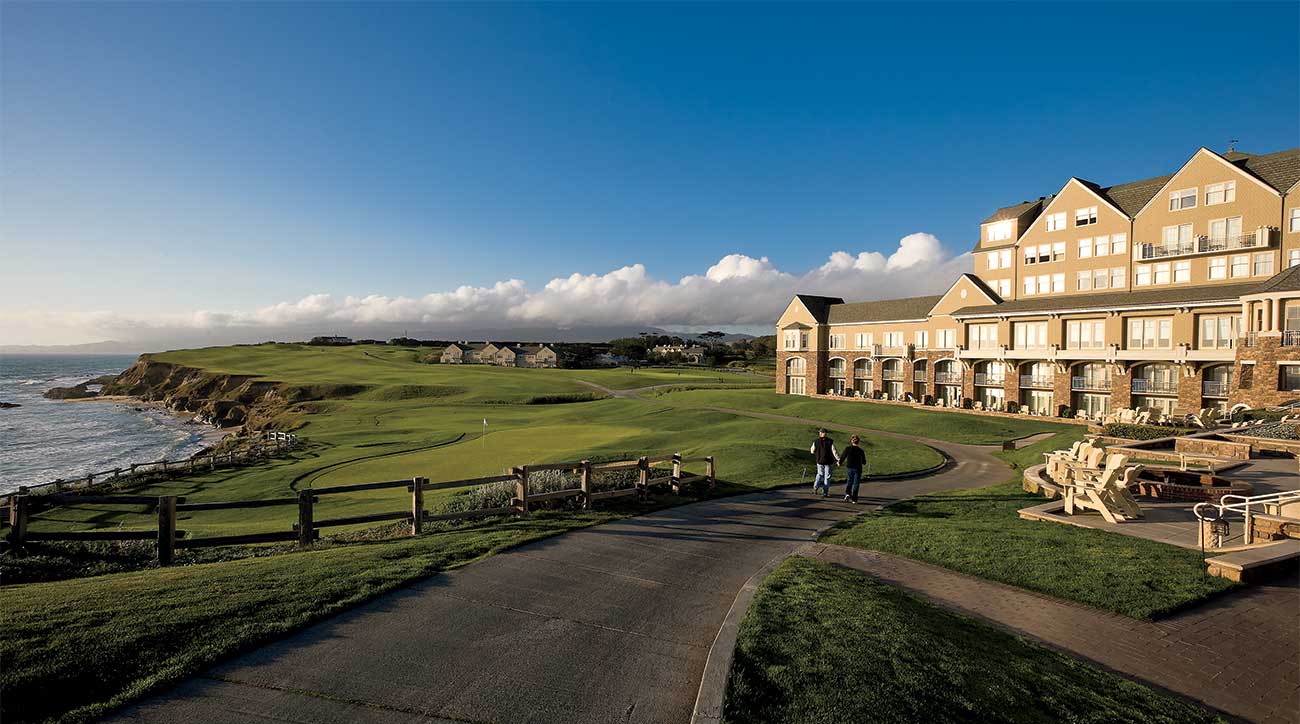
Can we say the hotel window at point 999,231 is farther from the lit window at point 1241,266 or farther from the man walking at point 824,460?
the man walking at point 824,460

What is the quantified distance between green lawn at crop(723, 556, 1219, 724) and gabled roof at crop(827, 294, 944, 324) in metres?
56.9

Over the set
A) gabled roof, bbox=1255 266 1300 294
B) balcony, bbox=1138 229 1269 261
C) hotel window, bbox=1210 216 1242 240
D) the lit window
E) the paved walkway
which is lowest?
the paved walkway

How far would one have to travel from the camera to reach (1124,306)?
4238 centimetres

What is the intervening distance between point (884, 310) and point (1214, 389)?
2876 centimetres

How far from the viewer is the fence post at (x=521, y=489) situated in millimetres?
14172

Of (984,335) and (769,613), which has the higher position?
(984,335)

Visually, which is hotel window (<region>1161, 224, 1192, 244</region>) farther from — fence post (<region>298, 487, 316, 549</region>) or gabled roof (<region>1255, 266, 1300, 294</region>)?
fence post (<region>298, 487, 316, 549</region>)

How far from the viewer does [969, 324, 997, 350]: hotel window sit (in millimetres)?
52125

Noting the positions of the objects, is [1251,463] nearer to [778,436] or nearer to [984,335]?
[778,436]

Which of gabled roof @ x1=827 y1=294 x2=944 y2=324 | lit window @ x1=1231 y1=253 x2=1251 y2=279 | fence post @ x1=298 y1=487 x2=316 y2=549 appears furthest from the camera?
gabled roof @ x1=827 y1=294 x2=944 y2=324

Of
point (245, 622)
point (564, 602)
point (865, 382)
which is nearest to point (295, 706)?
point (245, 622)

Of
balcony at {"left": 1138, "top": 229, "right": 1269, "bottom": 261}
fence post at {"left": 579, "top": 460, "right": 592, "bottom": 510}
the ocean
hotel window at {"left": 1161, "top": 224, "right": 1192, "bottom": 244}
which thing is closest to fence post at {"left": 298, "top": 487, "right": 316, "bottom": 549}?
fence post at {"left": 579, "top": 460, "right": 592, "bottom": 510}

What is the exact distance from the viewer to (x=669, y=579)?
9.98 meters

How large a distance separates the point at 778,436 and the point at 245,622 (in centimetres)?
3033
